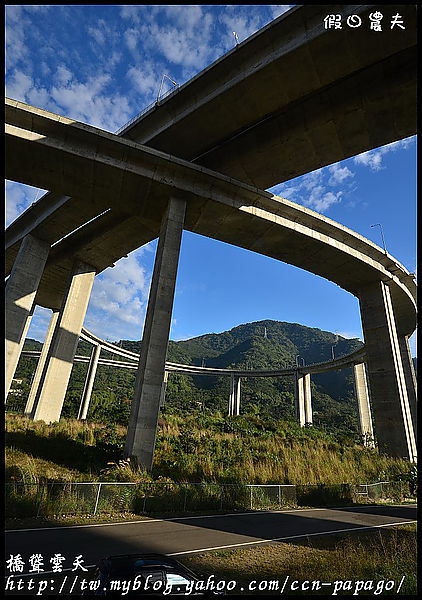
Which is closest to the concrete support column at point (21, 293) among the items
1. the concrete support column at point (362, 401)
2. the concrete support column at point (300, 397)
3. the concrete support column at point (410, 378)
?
the concrete support column at point (410, 378)

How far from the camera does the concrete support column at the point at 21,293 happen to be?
2306 cm

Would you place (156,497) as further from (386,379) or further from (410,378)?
(410,378)

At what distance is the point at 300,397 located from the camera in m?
65.4

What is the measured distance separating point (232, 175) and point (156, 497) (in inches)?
730

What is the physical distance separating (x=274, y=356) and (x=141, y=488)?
6287 inches

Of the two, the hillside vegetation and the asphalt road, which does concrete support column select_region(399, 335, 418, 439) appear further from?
the asphalt road

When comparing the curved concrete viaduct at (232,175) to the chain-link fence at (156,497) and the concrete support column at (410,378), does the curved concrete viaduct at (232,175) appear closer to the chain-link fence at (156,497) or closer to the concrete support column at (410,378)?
the chain-link fence at (156,497)

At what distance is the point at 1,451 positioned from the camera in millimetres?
5031

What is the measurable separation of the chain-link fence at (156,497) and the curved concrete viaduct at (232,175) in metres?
2.83

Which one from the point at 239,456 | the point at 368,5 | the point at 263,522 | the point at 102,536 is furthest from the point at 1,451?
the point at 368,5

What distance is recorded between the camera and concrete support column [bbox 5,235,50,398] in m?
23.1

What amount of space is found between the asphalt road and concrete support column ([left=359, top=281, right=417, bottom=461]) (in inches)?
457

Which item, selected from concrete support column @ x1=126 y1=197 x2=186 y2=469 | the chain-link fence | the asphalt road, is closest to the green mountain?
concrete support column @ x1=126 y1=197 x2=186 y2=469

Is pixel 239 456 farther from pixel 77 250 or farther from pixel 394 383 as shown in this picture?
pixel 77 250
